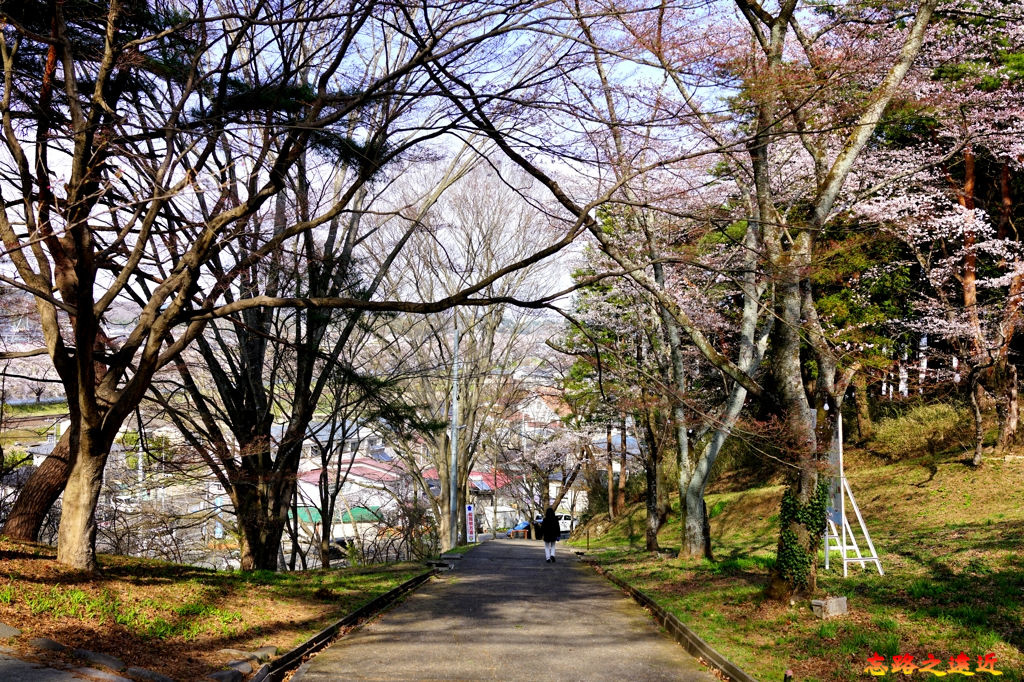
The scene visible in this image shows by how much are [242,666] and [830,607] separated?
254 inches

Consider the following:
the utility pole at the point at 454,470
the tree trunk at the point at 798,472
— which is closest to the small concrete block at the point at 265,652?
the tree trunk at the point at 798,472

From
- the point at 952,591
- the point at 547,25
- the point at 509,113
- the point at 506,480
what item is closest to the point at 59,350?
the point at 509,113

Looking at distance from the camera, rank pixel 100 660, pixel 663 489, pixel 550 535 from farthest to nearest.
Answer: pixel 663 489 → pixel 550 535 → pixel 100 660

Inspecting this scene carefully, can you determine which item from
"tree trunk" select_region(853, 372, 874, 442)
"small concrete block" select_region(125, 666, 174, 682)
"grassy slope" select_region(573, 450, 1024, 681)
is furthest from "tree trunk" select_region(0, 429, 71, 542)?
"tree trunk" select_region(853, 372, 874, 442)

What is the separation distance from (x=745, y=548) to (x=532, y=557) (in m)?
7.13

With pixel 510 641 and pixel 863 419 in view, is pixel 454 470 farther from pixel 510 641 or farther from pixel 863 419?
pixel 510 641

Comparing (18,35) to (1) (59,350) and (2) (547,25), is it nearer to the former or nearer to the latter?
(1) (59,350)

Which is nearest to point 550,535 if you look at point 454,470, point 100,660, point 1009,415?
point 454,470

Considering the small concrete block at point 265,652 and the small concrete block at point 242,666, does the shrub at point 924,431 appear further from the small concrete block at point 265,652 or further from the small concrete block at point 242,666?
the small concrete block at point 242,666

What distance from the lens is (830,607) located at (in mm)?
9805

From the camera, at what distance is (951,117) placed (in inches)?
803

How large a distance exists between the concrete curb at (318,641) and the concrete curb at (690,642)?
4034 millimetres

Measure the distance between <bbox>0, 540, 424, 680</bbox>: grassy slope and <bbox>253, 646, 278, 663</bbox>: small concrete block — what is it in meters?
0.32

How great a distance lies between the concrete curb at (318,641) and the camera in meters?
7.80
